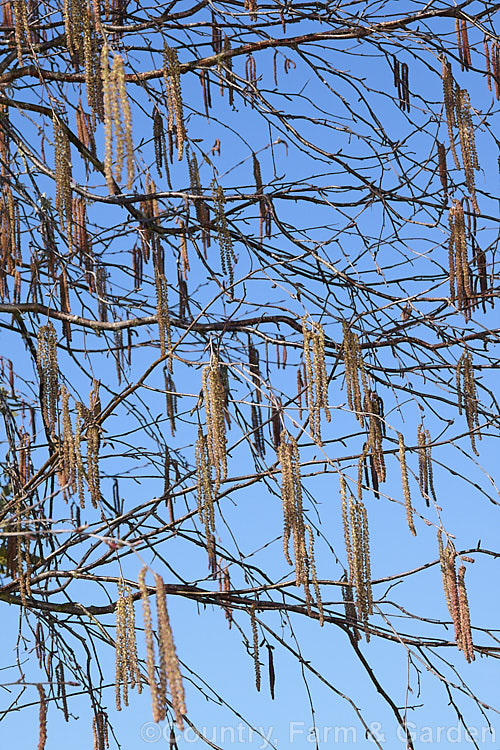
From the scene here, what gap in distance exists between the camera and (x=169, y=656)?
1.79 m

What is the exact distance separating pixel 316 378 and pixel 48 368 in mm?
919

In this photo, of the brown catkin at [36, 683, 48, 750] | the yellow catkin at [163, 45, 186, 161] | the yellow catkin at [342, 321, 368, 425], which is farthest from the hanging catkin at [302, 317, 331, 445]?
the brown catkin at [36, 683, 48, 750]

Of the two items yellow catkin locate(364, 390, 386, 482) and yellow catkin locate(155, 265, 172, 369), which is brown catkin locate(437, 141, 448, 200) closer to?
yellow catkin locate(364, 390, 386, 482)

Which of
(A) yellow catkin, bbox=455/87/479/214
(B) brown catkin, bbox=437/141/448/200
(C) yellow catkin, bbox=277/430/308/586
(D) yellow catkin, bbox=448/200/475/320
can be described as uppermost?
→ (B) brown catkin, bbox=437/141/448/200

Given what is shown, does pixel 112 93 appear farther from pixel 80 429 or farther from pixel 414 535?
pixel 414 535

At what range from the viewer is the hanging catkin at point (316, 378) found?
2.75 meters

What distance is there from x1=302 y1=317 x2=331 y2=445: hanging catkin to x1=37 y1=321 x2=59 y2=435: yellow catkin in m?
0.84

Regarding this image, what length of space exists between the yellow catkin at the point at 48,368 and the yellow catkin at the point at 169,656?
4.59 ft

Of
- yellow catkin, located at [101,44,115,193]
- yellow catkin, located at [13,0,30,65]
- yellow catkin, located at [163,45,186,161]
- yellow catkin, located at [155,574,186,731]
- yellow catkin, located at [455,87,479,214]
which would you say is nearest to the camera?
yellow catkin, located at [155,574,186,731]

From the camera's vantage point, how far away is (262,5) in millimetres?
3984

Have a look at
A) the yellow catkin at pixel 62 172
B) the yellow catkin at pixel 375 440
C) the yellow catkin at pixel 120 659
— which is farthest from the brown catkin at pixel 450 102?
the yellow catkin at pixel 120 659

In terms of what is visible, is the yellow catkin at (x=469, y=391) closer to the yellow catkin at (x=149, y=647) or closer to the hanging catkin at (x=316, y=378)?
the hanging catkin at (x=316, y=378)

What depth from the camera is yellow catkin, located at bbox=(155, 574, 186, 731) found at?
1.80 meters

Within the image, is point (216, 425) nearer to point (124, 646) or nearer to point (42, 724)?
point (124, 646)
